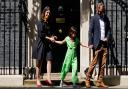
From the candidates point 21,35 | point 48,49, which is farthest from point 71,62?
point 21,35

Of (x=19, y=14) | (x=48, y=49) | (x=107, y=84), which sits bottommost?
(x=107, y=84)

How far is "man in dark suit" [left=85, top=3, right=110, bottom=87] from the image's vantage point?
1248 cm

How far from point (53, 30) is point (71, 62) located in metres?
1.77

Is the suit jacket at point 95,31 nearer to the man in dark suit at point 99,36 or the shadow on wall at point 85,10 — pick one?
the man in dark suit at point 99,36

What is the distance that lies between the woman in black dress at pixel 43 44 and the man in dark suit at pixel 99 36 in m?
0.93

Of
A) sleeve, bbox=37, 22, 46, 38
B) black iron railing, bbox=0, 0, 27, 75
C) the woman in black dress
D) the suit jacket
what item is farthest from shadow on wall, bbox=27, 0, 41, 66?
the suit jacket

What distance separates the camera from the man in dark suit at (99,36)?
41.0ft

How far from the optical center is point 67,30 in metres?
14.2

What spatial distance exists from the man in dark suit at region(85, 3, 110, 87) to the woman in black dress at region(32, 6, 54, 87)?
36.7 inches

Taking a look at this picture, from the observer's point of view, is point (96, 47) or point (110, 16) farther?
point (110, 16)

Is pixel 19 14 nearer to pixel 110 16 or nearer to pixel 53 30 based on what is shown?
pixel 53 30

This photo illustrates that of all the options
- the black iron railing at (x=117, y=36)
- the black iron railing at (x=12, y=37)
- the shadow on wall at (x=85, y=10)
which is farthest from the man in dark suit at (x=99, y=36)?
the black iron railing at (x=12, y=37)

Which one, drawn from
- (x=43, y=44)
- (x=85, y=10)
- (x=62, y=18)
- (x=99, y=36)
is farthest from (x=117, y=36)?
(x=43, y=44)

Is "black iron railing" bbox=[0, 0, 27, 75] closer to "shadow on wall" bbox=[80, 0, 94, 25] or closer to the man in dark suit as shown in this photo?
"shadow on wall" bbox=[80, 0, 94, 25]
